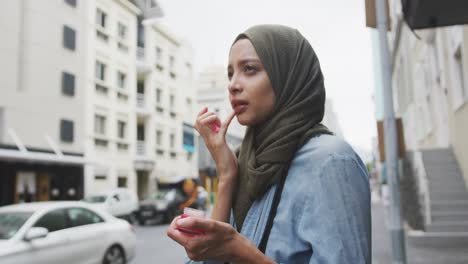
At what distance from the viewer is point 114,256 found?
26.0 feet

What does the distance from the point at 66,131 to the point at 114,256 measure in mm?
13584

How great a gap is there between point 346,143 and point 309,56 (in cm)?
27

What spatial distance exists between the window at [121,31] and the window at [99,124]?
497 cm

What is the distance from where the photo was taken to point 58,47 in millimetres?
19906

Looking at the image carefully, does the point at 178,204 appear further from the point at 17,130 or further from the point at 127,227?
the point at 127,227

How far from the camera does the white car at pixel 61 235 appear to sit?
597cm

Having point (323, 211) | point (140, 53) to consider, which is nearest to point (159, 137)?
point (140, 53)

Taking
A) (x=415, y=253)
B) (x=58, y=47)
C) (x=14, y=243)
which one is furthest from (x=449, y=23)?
(x=58, y=47)

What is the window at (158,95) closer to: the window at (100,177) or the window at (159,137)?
the window at (159,137)

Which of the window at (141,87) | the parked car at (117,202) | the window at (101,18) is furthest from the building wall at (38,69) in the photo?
the window at (141,87)

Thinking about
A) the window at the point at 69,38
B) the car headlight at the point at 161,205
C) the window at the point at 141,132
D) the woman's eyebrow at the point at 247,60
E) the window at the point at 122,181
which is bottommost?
the car headlight at the point at 161,205

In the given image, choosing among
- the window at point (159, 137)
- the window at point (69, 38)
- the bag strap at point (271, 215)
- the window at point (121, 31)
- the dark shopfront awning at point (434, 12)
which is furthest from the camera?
the window at point (159, 137)

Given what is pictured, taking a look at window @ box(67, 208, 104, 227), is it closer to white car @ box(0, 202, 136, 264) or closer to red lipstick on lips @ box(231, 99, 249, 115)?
white car @ box(0, 202, 136, 264)

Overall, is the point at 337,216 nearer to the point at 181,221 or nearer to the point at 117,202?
the point at 181,221
